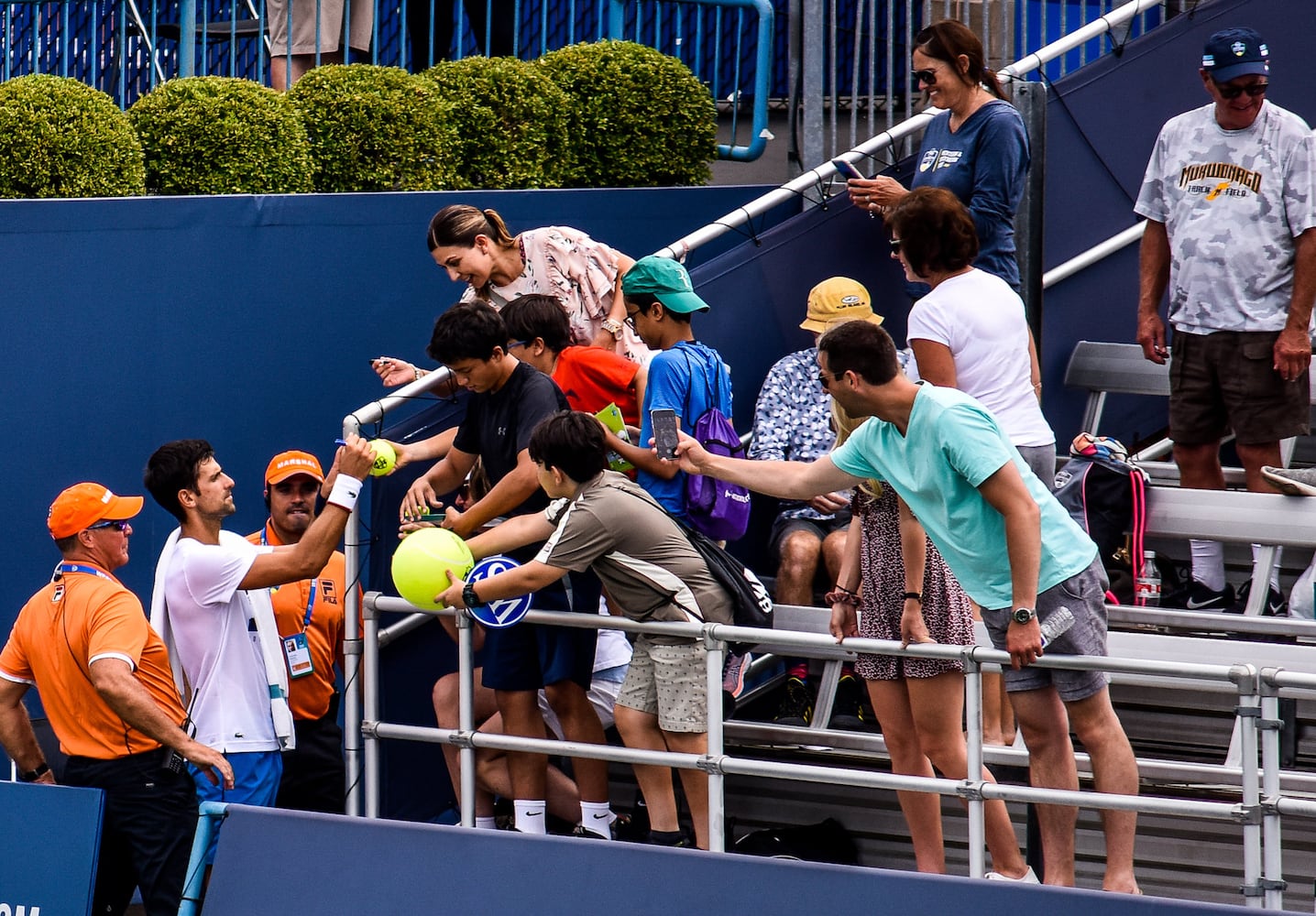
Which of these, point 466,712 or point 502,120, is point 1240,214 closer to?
point 466,712

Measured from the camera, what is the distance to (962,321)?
6281 mm

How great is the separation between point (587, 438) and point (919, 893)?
1910mm

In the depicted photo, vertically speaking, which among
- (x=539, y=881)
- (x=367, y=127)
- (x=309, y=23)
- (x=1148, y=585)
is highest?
(x=309, y=23)

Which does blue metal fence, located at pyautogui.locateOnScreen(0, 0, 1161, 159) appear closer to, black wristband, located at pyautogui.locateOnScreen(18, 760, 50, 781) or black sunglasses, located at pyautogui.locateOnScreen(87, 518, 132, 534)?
black sunglasses, located at pyautogui.locateOnScreen(87, 518, 132, 534)

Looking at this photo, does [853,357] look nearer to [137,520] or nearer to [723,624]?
[723,624]

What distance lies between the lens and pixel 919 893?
201 inches

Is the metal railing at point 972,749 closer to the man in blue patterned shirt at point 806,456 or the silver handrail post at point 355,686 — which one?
the silver handrail post at point 355,686

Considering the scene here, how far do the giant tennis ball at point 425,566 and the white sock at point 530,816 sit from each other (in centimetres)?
91

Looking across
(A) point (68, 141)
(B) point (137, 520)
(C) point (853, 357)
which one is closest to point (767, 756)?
(C) point (853, 357)

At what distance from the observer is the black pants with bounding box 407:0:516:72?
10719 mm

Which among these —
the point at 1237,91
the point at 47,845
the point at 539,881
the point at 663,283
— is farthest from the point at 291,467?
the point at 1237,91

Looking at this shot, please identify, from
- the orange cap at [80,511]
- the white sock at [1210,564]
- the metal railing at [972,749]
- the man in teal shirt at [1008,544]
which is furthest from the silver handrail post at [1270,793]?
the orange cap at [80,511]

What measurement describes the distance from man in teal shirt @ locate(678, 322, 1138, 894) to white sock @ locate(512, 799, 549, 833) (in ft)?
5.71

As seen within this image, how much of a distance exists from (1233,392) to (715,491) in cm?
224
